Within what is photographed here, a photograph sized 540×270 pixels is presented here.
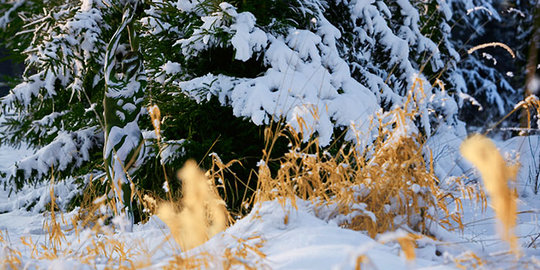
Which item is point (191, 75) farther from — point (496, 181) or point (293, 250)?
point (496, 181)

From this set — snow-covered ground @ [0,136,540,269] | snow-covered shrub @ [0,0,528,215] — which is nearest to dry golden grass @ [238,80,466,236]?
snow-covered ground @ [0,136,540,269]

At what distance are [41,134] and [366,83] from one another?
431 centimetres

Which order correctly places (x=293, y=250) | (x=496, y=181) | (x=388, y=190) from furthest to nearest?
(x=388, y=190), (x=293, y=250), (x=496, y=181)

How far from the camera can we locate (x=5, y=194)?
8.30 m

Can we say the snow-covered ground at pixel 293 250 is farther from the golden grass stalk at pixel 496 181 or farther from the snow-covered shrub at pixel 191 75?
the snow-covered shrub at pixel 191 75

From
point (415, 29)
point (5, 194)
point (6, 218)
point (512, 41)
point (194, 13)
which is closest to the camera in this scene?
point (194, 13)

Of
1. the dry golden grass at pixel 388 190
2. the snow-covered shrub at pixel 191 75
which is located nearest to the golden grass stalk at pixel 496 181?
the dry golden grass at pixel 388 190

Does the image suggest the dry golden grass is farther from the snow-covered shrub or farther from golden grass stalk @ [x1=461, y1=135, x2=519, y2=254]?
the snow-covered shrub

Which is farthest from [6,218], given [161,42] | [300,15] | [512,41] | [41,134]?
[512,41]

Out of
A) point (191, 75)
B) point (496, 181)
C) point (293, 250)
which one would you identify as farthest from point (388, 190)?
point (191, 75)

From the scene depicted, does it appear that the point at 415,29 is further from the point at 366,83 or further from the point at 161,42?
the point at 161,42

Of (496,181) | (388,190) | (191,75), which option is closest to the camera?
(496,181)

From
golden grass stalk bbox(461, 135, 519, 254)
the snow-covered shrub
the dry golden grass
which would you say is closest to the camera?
golden grass stalk bbox(461, 135, 519, 254)

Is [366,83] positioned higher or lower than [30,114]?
higher
